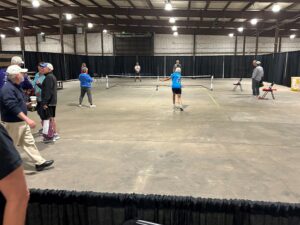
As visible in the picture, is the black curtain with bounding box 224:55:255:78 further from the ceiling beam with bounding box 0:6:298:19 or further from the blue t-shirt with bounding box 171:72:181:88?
the blue t-shirt with bounding box 171:72:181:88

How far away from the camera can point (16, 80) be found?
4.11 m

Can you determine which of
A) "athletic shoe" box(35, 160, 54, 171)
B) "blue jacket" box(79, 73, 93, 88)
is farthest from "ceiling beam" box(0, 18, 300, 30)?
"athletic shoe" box(35, 160, 54, 171)

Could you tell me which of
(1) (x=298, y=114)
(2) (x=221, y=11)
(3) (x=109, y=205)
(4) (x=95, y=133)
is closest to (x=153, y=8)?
(2) (x=221, y=11)

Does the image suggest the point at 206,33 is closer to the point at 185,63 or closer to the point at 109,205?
the point at 185,63

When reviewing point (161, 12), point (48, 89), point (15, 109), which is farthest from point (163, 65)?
point (15, 109)

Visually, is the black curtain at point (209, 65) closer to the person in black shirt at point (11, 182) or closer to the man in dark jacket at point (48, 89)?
the man in dark jacket at point (48, 89)

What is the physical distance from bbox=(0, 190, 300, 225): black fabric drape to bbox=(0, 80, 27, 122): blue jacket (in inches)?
62.6

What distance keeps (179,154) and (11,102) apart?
3239 mm

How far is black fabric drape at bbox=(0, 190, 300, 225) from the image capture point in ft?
9.34

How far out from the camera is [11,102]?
13.3 ft

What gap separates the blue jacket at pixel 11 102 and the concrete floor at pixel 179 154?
107 cm

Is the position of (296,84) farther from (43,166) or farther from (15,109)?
(15,109)

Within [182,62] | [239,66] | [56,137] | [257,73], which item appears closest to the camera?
[56,137]

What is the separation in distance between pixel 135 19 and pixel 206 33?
326 inches
